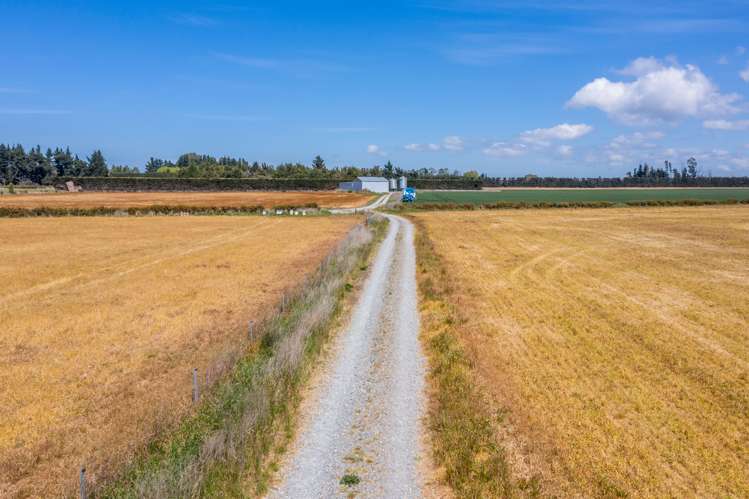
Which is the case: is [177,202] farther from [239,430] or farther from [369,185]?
[239,430]

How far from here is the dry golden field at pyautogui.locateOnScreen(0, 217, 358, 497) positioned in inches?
464

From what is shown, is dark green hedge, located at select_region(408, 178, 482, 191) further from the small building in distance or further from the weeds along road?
the weeds along road

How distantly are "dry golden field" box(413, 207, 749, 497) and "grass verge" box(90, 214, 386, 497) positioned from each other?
16.9ft

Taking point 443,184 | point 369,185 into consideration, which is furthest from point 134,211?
point 443,184

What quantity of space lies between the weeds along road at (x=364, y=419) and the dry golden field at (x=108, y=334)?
362 cm

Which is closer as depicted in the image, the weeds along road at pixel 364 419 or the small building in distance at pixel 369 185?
the weeds along road at pixel 364 419

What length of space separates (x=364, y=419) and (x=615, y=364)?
886 centimetres

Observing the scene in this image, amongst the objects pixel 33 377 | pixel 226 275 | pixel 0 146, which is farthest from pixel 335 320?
pixel 0 146

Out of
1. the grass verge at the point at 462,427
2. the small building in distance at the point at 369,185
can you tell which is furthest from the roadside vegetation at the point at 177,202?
the grass verge at the point at 462,427

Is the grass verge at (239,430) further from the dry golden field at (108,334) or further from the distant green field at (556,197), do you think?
the distant green field at (556,197)

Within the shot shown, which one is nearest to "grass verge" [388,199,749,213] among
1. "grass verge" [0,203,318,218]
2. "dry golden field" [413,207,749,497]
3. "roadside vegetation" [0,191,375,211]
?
"roadside vegetation" [0,191,375,211]

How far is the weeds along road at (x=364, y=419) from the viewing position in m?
9.78

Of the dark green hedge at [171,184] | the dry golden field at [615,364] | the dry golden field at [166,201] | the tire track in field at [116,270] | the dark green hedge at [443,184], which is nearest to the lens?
the dry golden field at [615,364]

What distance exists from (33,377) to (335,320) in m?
10.2
